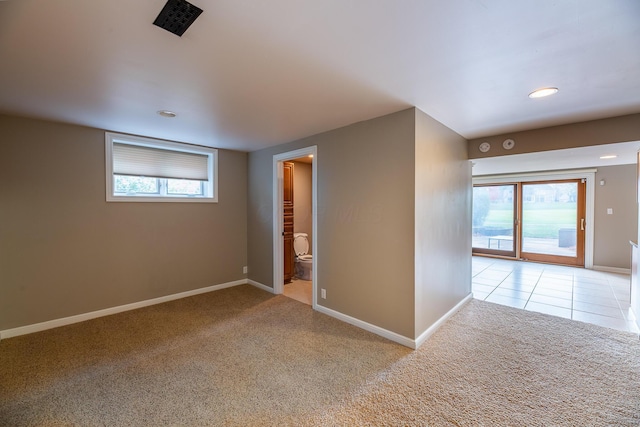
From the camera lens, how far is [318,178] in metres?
3.41

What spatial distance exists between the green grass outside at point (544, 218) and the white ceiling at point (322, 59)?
439cm

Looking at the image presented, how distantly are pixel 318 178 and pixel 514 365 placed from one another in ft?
8.83

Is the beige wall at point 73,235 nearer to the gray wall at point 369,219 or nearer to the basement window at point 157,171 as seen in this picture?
the basement window at point 157,171

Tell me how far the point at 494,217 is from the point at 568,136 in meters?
4.53

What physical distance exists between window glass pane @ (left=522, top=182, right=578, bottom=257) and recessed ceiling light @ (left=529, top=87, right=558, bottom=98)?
17.4 ft

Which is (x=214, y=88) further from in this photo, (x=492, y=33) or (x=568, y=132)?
(x=568, y=132)

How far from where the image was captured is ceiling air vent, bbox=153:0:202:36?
124cm

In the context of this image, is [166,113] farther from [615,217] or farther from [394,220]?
[615,217]

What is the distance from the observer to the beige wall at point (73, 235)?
280 centimetres

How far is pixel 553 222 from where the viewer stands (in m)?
6.24

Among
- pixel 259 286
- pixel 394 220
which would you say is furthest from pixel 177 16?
pixel 259 286

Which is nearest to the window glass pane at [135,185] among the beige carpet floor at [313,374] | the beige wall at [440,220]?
the beige carpet floor at [313,374]

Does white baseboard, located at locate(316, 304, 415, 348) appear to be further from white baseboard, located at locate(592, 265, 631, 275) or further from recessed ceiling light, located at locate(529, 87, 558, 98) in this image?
white baseboard, located at locate(592, 265, 631, 275)

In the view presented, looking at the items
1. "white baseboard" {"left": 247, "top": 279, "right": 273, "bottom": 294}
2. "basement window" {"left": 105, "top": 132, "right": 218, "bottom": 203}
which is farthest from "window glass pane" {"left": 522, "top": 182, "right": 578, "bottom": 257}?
"basement window" {"left": 105, "top": 132, "right": 218, "bottom": 203}
